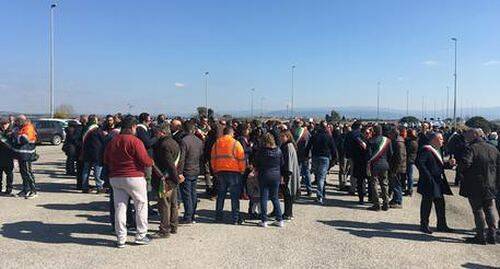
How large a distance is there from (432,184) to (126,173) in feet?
17.2

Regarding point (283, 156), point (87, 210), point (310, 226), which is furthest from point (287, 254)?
point (87, 210)

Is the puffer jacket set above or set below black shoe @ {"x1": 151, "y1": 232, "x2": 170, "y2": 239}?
above

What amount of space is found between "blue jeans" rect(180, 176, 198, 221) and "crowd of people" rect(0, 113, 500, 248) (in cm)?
2

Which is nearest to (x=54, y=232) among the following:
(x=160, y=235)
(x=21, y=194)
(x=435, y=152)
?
(x=160, y=235)

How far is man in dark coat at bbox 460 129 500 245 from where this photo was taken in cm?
782

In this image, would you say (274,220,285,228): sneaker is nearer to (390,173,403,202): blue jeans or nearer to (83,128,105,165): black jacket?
(390,173,403,202): blue jeans

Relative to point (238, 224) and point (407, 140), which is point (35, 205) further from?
point (407, 140)

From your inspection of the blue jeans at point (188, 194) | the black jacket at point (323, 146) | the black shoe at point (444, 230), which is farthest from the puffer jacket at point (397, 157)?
the blue jeans at point (188, 194)

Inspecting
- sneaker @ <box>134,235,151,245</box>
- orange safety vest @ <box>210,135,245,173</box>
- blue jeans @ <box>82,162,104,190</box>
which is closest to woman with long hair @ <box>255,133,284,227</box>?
orange safety vest @ <box>210,135,245,173</box>

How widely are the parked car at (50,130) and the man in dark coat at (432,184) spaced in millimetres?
26290

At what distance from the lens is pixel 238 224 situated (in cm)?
891

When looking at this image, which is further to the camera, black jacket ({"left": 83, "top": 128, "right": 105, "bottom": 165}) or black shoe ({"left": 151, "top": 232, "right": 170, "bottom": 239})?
black jacket ({"left": 83, "top": 128, "right": 105, "bottom": 165})

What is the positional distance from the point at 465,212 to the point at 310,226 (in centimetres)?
409

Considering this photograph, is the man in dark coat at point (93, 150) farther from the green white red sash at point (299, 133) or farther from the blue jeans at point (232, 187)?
the green white red sash at point (299, 133)
